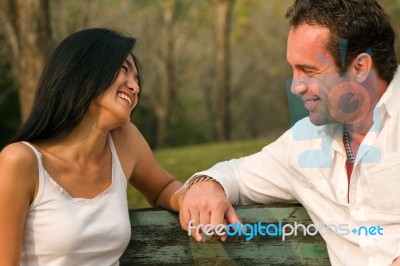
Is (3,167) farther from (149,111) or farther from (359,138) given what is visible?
(149,111)

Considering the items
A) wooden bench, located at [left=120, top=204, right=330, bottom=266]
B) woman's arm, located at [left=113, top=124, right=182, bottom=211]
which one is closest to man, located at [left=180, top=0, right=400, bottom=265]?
wooden bench, located at [left=120, top=204, right=330, bottom=266]

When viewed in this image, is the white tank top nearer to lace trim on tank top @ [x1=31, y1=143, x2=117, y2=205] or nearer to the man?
lace trim on tank top @ [x1=31, y1=143, x2=117, y2=205]

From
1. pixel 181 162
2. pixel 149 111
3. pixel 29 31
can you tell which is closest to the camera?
pixel 29 31

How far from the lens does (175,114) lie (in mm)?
29156

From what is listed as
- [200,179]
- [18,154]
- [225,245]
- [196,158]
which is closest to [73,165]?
[18,154]

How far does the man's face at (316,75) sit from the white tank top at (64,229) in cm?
92

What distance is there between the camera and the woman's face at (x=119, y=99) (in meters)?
2.62

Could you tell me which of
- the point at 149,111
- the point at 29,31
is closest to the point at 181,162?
the point at 29,31

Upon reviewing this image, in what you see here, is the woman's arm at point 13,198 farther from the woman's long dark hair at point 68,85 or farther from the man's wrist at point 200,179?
Answer: the man's wrist at point 200,179

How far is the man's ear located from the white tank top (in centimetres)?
114

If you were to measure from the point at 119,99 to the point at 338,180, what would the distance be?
3.05 feet

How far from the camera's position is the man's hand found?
2.54 m

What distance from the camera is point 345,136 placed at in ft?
8.67

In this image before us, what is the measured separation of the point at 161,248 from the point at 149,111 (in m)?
24.3
